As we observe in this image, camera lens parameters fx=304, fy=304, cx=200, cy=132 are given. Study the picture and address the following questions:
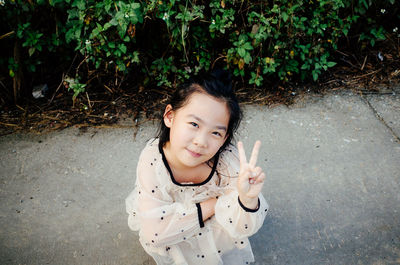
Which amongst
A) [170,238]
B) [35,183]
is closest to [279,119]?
[170,238]

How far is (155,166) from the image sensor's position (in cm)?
144

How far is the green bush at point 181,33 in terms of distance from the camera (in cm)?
209

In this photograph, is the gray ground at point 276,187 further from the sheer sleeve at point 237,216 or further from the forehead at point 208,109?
the forehead at point 208,109

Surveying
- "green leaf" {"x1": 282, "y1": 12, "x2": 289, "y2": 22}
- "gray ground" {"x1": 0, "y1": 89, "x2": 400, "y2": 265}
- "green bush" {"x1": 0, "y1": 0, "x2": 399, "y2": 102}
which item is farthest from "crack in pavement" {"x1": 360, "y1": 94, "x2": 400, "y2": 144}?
"green leaf" {"x1": 282, "y1": 12, "x2": 289, "y2": 22}

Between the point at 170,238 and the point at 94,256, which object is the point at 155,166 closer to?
the point at 170,238

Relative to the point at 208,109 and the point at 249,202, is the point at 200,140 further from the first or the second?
the point at 249,202

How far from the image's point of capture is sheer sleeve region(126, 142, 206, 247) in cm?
135

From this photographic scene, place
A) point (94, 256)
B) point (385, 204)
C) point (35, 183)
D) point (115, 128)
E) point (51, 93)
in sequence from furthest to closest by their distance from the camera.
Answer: point (51, 93)
point (115, 128)
point (35, 183)
point (385, 204)
point (94, 256)

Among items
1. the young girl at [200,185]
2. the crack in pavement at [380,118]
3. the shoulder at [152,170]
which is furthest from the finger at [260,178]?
the crack in pavement at [380,118]

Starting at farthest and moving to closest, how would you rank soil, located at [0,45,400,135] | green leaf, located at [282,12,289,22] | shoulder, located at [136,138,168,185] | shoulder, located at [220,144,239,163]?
soil, located at [0,45,400,135], green leaf, located at [282,12,289,22], shoulder, located at [220,144,239,163], shoulder, located at [136,138,168,185]

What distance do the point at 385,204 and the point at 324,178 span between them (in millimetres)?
378

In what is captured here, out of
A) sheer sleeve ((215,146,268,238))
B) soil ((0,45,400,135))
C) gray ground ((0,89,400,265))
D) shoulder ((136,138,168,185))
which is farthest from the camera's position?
soil ((0,45,400,135))

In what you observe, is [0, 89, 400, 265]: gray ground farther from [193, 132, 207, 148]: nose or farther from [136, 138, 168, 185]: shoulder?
[193, 132, 207, 148]: nose

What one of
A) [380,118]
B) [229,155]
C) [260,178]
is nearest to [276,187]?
[229,155]
